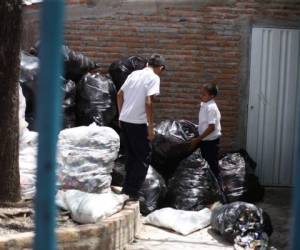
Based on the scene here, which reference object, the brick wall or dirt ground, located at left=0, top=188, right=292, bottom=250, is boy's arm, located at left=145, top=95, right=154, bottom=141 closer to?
dirt ground, located at left=0, top=188, right=292, bottom=250

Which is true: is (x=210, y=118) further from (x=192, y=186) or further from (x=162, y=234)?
(x=162, y=234)

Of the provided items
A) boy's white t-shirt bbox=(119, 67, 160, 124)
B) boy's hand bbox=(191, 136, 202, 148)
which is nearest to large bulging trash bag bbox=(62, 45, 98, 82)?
boy's hand bbox=(191, 136, 202, 148)

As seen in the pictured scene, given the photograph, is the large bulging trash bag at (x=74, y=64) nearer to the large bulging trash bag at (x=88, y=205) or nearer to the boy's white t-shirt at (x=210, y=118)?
the boy's white t-shirt at (x=210, y=118)

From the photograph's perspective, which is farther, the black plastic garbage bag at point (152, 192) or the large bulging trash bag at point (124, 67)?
the large bulging trash bag at point (124, 67)

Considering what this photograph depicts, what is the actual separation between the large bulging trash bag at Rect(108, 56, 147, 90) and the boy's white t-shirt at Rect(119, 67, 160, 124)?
1653 millimetres

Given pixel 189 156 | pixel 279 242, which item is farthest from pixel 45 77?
pixel 189 156

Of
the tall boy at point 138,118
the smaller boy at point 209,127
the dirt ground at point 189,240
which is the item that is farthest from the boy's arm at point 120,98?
the dirt ground at point 189,240

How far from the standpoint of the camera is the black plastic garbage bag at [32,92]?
22.2ft

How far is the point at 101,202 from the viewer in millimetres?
4957

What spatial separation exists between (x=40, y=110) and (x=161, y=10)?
6270 millimetres

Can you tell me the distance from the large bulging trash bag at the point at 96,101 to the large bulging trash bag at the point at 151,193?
1.03 m

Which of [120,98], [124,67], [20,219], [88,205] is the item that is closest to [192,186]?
[120,98]

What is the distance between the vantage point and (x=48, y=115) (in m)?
1.57

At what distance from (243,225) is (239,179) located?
1646 mm
